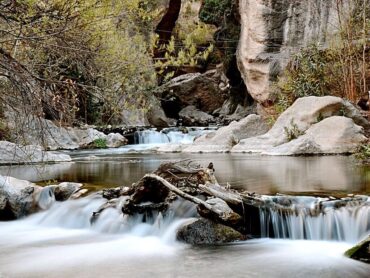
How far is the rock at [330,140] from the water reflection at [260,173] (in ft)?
2.64

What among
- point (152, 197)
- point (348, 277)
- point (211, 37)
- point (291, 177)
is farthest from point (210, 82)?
point (348, 277)

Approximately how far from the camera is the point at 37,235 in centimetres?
643

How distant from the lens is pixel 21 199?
7.36 m

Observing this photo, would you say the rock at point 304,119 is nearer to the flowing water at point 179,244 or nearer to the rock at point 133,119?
the flowing water at point 179,244

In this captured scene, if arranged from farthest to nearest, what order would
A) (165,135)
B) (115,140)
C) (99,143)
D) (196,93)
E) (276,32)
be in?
(196,93), (276,32), (165,135), (115,140), (99,143)

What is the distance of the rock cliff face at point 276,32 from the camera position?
19.6m

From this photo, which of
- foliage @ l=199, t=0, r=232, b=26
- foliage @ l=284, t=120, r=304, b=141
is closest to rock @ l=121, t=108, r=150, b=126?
foliage @ l=199, t=0, r=232, b=26

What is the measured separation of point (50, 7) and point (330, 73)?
604 inches

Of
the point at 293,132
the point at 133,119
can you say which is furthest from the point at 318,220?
the point at 133,119

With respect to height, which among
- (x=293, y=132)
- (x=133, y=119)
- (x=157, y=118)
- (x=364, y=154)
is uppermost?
(x=157, y=118)

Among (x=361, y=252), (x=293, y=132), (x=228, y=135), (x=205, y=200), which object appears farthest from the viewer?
(x=228, y=135)

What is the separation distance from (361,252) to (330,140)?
812cm

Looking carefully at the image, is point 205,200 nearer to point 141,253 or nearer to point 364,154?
point 141,253

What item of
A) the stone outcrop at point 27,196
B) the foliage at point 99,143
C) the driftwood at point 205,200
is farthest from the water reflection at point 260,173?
the foliage at point 99,143
